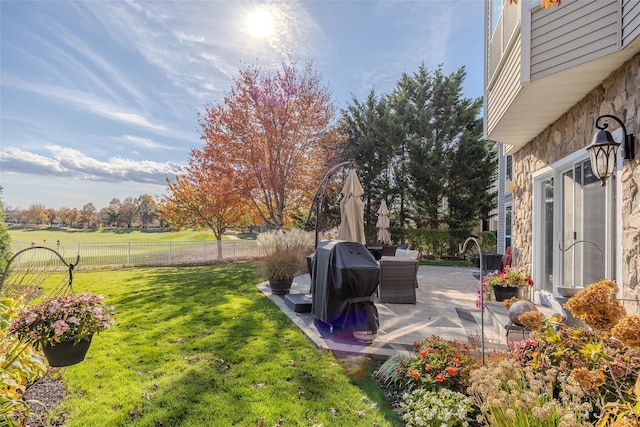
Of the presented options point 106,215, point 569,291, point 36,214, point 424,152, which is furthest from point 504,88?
point 106,215

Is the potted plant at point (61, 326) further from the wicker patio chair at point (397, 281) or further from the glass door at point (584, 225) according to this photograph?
the glass door at point (584, 225)

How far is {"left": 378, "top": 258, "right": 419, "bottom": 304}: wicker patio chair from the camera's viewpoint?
6.18 meters

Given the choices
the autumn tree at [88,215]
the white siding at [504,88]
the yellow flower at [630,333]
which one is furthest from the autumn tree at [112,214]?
the yellow flower at [630,333]

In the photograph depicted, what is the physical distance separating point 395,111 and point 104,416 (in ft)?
62.7

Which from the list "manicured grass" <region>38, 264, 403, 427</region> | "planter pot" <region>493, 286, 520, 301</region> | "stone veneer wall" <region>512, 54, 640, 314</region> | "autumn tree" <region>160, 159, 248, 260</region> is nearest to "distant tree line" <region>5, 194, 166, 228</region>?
"autumn tree" <region>160, 159, 248, 260</region>

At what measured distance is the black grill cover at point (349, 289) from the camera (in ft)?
13.8

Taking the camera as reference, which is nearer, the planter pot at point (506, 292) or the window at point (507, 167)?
the planter pot at point (506, 292)

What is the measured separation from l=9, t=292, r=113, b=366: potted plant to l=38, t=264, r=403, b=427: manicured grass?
1.50ft

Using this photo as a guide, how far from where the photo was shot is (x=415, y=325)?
4926 mm

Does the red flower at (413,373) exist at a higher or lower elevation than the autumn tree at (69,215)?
lower

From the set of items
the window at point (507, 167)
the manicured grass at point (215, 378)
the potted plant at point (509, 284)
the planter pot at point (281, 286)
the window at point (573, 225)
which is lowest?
the manicured grass at point (215, 378)

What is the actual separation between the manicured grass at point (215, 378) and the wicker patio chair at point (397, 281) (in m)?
2.08

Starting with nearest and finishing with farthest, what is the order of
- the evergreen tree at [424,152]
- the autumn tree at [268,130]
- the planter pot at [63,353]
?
the planter pot at [63,353] → the autumn tree at [268,130] → the evergreen tree at [424,152]

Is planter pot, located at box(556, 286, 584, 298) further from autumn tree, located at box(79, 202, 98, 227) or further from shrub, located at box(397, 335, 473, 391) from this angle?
autumn tree, located at box(79, 202, 98, 227)
